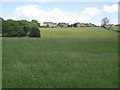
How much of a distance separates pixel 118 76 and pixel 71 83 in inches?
56.4

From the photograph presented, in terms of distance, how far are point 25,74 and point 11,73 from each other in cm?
44

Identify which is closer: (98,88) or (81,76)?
(98,88)

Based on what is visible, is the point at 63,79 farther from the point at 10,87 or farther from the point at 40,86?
the point at 10,87

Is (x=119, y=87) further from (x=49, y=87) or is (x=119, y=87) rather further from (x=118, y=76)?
(x=49, y=87)

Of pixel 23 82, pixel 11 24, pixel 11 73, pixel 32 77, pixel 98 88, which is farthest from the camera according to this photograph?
pixel 11 24

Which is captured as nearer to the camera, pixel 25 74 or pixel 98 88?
pixel 98 88

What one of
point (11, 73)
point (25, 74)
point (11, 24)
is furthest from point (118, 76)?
point (11, 24)

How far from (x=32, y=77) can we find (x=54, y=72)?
2.49ft

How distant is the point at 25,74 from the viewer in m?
5.28

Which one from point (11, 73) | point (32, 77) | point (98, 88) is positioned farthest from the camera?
point (11, 73)

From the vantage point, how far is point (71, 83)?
14.9ft

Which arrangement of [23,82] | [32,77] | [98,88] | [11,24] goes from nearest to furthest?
[98,88]
[23,82]
[32,77]
[11,24]

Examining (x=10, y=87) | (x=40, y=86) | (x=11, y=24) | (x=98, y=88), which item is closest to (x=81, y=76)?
(x=98, y=88)

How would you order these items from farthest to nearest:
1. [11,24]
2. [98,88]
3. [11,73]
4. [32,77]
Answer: [11,24]
[11,73]
[32,77]
[98,88]
